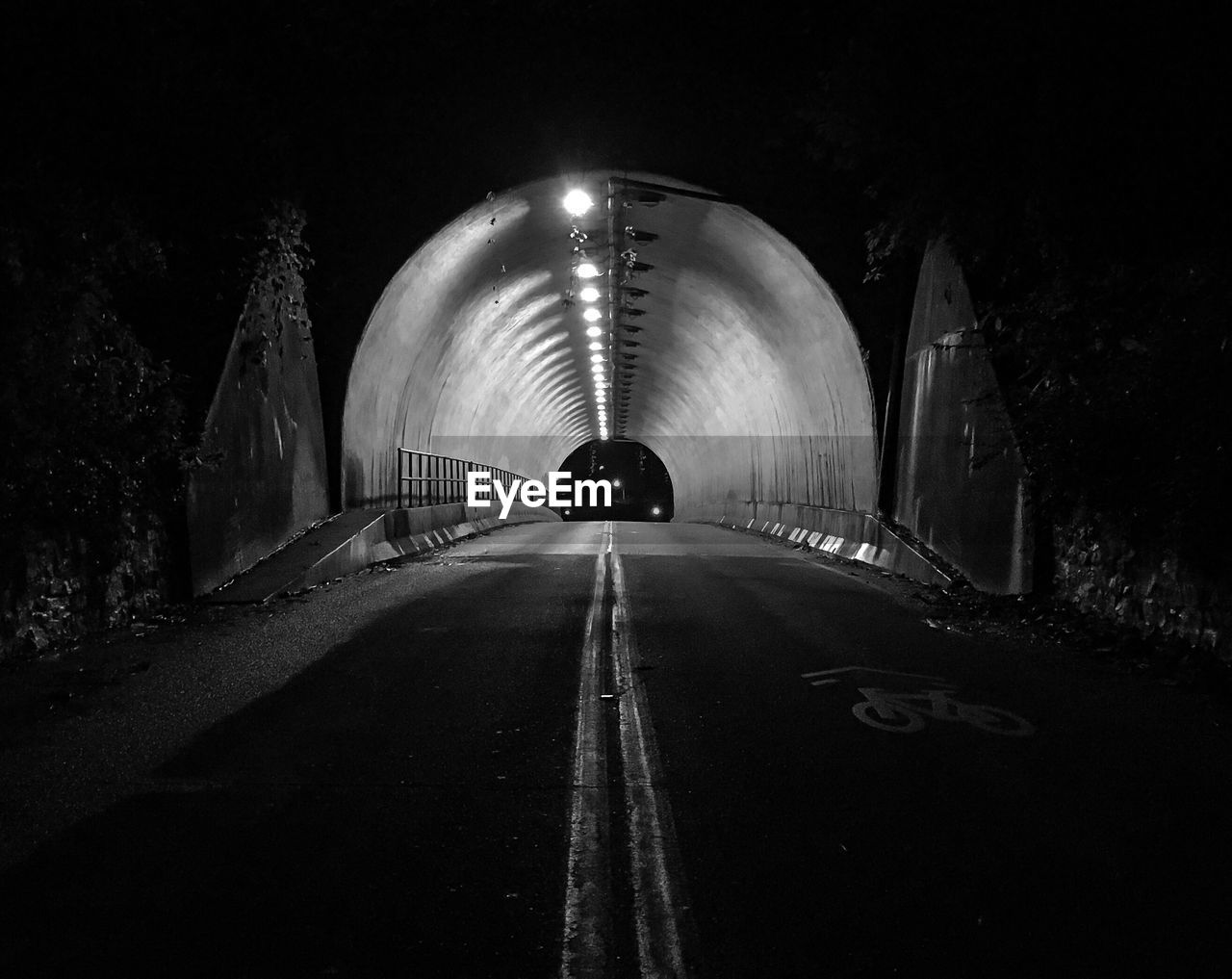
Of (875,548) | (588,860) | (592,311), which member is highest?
(592,311)

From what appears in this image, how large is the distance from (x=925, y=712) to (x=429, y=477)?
21369 mm

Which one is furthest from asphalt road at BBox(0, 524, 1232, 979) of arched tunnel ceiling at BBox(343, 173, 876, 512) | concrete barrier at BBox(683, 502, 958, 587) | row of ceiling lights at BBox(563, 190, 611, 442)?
row of ceiling lights at BBox(563, 190, 611, 442)

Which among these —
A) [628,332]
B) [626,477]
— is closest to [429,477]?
[628,332]

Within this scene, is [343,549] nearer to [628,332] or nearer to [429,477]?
[429,477]

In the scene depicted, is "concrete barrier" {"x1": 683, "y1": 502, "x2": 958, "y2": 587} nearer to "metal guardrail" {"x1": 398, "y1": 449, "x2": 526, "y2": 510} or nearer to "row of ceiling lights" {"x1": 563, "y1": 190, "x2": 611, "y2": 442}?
"row of ceiling lights" {"x1": 563, "y1": 190, "x2": 611, "y2": 442}

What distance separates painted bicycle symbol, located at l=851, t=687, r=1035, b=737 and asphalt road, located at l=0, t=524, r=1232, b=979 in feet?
0.10

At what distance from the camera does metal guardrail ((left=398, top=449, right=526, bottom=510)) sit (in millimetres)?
23891

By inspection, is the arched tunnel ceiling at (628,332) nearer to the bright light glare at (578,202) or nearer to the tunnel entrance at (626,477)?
the bright light glare at (578,202)

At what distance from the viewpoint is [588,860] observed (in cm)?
419

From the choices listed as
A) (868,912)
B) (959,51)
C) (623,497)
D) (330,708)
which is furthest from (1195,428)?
(623,497)

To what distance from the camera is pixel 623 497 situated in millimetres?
88312

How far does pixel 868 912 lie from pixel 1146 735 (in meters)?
3.40

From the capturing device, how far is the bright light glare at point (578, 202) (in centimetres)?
1770

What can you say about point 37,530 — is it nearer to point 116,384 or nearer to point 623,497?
point 116,384
